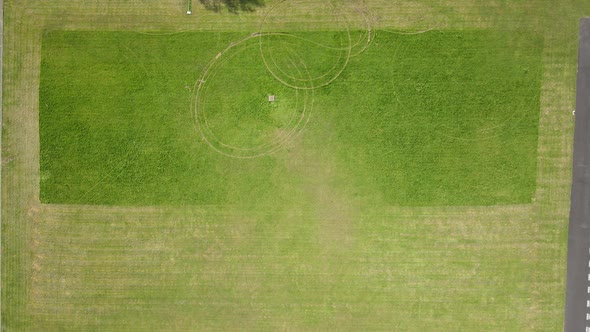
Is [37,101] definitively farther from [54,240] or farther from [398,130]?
[398,130]

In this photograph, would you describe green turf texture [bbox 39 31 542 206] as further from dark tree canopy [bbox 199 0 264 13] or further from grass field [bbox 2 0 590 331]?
dark tree canopy [bbox 199 0 264 13]

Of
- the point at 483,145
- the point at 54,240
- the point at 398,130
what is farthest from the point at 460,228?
the point at 54,240

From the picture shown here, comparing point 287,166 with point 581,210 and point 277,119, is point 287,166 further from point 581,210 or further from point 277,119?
point 581,210

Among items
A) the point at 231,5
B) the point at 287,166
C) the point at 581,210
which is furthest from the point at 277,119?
the point at 581,210

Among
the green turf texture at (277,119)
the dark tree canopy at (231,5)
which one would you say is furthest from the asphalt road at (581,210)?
the dark tree canopy at (231,5)

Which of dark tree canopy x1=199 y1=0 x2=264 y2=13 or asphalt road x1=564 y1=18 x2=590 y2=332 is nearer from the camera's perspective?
asphalt road x1=564 y1=18 x2=590 y2=332

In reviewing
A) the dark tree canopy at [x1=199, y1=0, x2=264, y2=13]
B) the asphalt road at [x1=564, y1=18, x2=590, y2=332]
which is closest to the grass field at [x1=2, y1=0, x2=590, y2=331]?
the dark tree canopy at [x1=199, y1=0, x2=264, y2=13]

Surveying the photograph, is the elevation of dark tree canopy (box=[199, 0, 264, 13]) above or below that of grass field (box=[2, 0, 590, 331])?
above
